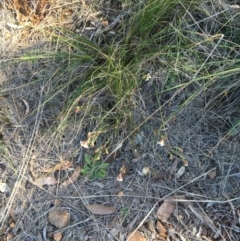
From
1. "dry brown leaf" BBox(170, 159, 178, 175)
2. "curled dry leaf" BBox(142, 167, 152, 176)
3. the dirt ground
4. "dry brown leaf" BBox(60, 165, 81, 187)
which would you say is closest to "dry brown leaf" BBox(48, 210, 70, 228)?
the dirt ground

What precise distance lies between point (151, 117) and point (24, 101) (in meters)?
0.56

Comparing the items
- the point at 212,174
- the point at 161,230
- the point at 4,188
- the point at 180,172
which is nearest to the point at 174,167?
the point at 180,172

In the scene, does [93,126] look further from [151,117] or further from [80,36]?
[80,36]

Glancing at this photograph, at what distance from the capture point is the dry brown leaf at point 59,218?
1718mm

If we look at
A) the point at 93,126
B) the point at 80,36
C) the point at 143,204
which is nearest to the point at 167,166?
the point at 143,204

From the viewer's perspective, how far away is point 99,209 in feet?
5.66

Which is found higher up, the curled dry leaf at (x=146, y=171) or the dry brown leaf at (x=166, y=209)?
the curled dry leaf at (x=146, y=171)

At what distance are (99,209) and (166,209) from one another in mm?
262

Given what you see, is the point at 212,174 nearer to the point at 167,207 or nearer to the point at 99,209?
the point at 167,207

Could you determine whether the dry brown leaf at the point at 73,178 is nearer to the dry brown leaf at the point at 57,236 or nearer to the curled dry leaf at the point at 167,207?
the dry brown leaf at the point at 57,236

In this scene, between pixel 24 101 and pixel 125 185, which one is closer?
pixel 125 185

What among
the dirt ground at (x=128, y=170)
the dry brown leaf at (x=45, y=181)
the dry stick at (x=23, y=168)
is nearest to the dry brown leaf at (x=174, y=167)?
the dirt ground at (x=128, y=170)

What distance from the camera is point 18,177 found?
1.81 metres

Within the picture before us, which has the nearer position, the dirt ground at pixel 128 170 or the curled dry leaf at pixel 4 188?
the dirt ground at pixel 128 170
